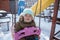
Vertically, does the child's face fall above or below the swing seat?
above

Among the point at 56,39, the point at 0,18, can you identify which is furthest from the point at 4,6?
the point at 56,39

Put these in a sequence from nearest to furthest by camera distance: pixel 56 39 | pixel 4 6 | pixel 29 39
Result: pixel 29 39 → pixel 56 39 → pixel 4 6

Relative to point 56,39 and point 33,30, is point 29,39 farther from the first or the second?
point 56,39

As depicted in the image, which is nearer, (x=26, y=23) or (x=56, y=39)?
(x=26, y=23)

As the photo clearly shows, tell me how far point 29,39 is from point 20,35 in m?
0.05

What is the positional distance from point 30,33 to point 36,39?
5 cm

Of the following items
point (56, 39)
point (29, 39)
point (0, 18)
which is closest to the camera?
point (29, 39)

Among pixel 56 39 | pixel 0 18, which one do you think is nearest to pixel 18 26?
pixel 56 39

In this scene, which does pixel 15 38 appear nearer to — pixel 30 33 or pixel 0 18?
pixel 30 33

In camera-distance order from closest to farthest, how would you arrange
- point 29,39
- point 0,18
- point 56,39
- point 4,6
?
→ point 29,39 < point 56,39 < point 0,18 < point 4,6

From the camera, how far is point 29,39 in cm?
82

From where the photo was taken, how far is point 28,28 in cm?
83

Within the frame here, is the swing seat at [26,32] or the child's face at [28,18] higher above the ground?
the child's face at [28,18]

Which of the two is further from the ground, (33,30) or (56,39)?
(33,30)
